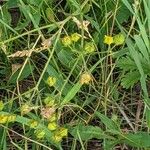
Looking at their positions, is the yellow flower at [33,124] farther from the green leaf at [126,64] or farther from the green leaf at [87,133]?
the green leaf at [126,64]

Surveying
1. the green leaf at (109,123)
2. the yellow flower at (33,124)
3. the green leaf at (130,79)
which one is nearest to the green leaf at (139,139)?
the green leaf at (109,123)

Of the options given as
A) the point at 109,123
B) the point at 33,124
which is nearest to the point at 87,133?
the point at 109,123

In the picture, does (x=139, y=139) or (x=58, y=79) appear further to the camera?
(x=58, y=79)

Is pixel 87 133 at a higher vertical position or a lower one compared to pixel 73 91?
lower

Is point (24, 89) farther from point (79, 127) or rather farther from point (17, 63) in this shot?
point (79, 127)

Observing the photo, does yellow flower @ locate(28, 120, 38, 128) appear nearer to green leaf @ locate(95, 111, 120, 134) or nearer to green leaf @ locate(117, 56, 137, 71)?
green leaf @ locate(95, 111, 120, 134)

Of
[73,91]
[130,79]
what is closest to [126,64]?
[130,79]

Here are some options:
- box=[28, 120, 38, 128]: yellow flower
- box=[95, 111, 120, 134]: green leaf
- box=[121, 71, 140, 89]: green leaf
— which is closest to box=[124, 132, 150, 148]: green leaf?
box=[95, 111, 120, 134]: green leaf

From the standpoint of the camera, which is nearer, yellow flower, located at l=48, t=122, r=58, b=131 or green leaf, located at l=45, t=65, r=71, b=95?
yellow flower, located at l=48, t=122, r=58, b=131

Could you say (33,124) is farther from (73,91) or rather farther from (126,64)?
(126,64)

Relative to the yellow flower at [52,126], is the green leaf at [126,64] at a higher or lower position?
higher
